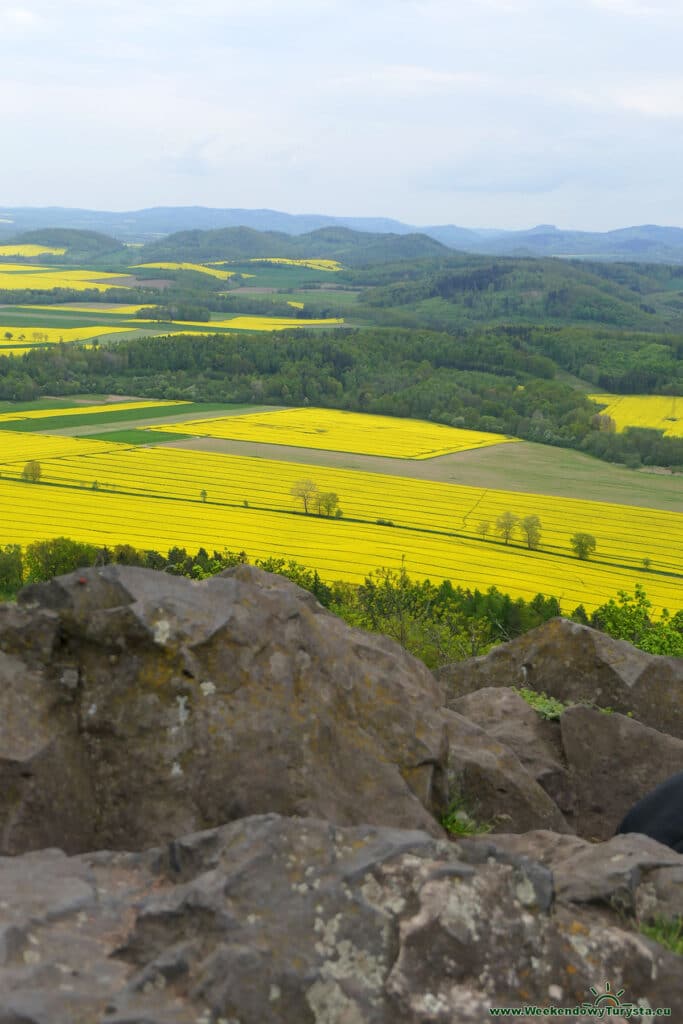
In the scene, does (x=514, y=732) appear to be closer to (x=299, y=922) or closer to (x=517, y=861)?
(x=517, y=861)

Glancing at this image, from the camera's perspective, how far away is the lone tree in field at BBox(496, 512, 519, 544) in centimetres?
7725

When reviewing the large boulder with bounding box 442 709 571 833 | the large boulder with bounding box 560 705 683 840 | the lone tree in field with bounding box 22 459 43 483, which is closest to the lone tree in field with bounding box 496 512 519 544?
the lone tree in field with bounding box 22 459 43 483

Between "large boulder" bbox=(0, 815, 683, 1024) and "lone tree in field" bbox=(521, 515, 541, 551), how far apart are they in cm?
6853

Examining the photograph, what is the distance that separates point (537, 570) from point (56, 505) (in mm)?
39810

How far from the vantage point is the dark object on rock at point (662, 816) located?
1128 cm

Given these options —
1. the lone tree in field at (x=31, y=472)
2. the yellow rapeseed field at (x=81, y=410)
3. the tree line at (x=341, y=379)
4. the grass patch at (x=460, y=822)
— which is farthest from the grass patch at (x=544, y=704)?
the tree line at (x=341, y=379)

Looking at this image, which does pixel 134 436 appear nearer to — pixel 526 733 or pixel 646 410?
pixel 646 410

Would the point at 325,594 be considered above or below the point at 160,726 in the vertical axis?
below

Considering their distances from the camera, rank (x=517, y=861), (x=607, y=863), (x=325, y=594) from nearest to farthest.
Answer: (x=517, y=861), (x=607, y=863), (x=325, y=594)

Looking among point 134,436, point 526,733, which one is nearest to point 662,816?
point 526,733

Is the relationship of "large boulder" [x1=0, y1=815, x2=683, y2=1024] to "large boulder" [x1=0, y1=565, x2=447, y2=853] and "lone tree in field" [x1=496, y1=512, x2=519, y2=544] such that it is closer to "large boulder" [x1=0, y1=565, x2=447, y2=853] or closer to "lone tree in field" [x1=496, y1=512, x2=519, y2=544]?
"large boulder" [x1=0, y1=565, x2=447, y2=853]

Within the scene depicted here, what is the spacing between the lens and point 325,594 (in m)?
55.2

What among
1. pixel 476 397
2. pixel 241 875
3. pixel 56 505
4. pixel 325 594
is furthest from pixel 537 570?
pixel 476 397

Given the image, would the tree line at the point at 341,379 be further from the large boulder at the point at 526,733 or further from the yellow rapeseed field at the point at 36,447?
the large boulder at the point at 526,733
